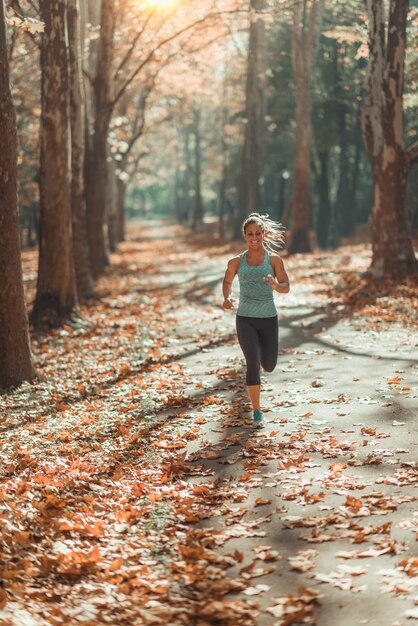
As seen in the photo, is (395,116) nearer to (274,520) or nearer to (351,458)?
(351,458)

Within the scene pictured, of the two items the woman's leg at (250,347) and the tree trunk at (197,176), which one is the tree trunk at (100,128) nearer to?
the woman's leg at (250,347)

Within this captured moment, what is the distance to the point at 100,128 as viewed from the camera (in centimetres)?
2159

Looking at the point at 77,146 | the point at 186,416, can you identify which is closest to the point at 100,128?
the point at 77,146

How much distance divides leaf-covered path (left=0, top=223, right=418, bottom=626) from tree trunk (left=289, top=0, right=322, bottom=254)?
17.0 m

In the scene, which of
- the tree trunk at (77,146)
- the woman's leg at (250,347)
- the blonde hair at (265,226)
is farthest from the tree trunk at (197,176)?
the woman's leg at (250,347)

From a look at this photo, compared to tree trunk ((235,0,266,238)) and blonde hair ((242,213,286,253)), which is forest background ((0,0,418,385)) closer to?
tree trunk ((235,0,266,238))

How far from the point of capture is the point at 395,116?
18.1 m

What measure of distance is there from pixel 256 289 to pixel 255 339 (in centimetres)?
50

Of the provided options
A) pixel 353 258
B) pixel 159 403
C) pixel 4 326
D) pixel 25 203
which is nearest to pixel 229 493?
pixel 159 403

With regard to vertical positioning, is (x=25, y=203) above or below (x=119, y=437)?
above

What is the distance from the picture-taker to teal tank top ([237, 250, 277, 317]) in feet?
26.4

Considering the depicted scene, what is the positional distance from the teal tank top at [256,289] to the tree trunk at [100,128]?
45.7 ft

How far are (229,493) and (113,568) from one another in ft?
4.81

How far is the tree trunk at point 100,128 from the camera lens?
800 inches
